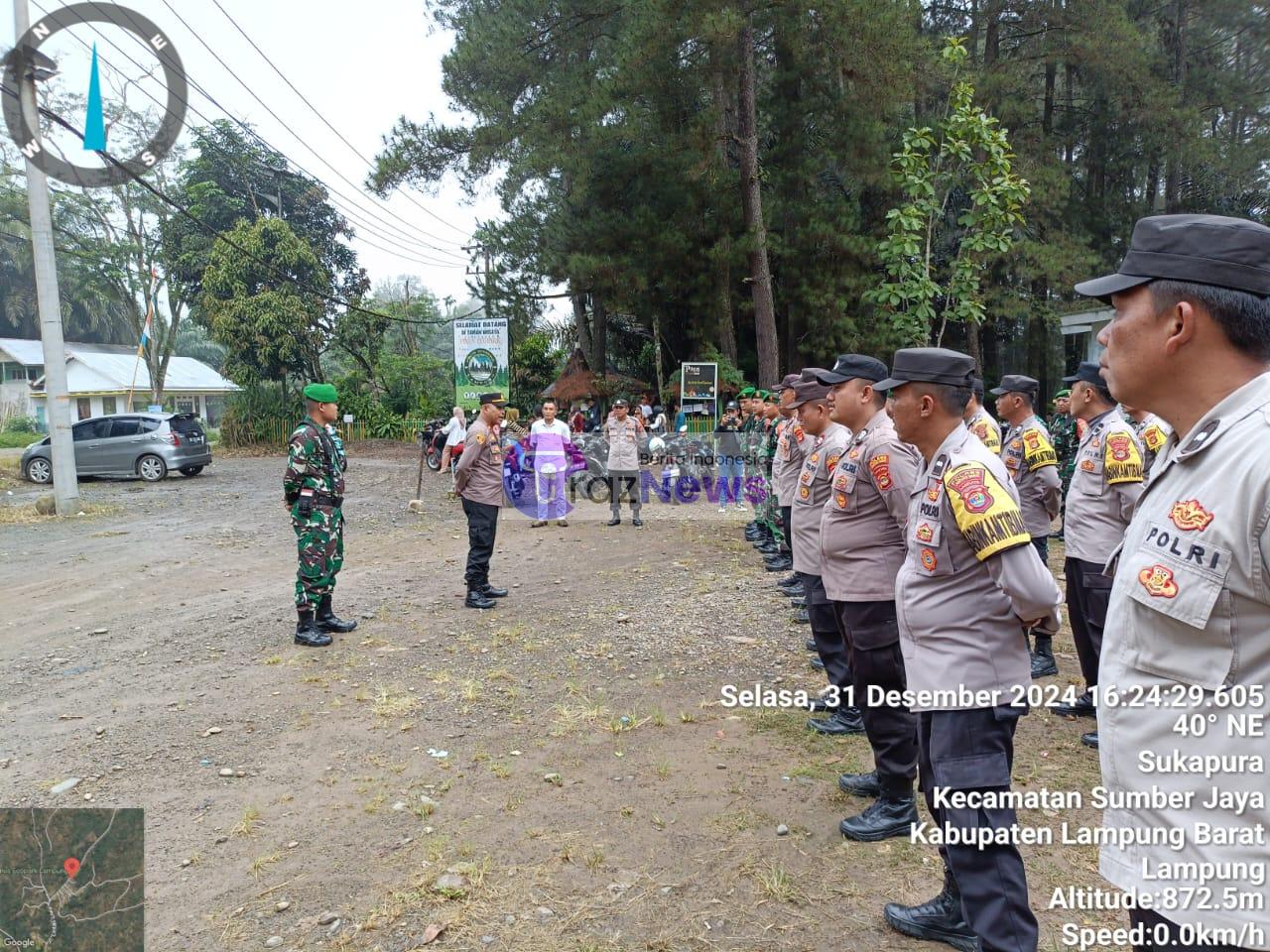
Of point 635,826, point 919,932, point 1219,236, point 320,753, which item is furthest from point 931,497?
point 320,753

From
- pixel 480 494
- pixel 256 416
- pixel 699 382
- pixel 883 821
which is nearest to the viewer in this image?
pixel 883 821

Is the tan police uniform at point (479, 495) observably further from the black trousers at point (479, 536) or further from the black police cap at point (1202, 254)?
the black police cap at point (1202, 254)

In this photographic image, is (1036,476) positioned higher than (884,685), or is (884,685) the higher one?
(1036,476)

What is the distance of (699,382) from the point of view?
57.6 feet

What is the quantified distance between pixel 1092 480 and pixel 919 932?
2598 mm

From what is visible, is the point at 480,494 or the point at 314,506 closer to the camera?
the point at 314,506

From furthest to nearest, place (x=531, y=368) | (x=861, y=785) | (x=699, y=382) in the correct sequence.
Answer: (x=531, y=368) → (x=699, y=382) → (x=861, y=785)

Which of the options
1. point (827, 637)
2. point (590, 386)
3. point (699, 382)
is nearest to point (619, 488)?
point (699, 382)

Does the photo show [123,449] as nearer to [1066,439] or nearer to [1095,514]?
[1066,439]

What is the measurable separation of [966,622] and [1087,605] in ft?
7.41

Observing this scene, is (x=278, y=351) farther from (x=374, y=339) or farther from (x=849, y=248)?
(x=849, y=248)

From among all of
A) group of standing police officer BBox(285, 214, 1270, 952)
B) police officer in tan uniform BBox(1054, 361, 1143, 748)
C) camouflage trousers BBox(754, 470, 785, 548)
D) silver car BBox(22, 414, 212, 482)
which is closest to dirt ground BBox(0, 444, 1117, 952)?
group of standing police officer BBox(285, 214, 1270, 952)

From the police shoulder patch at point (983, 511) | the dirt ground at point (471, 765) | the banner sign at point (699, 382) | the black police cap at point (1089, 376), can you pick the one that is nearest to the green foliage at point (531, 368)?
the banner sign at point (699, 382)

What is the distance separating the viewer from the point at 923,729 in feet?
7.72
